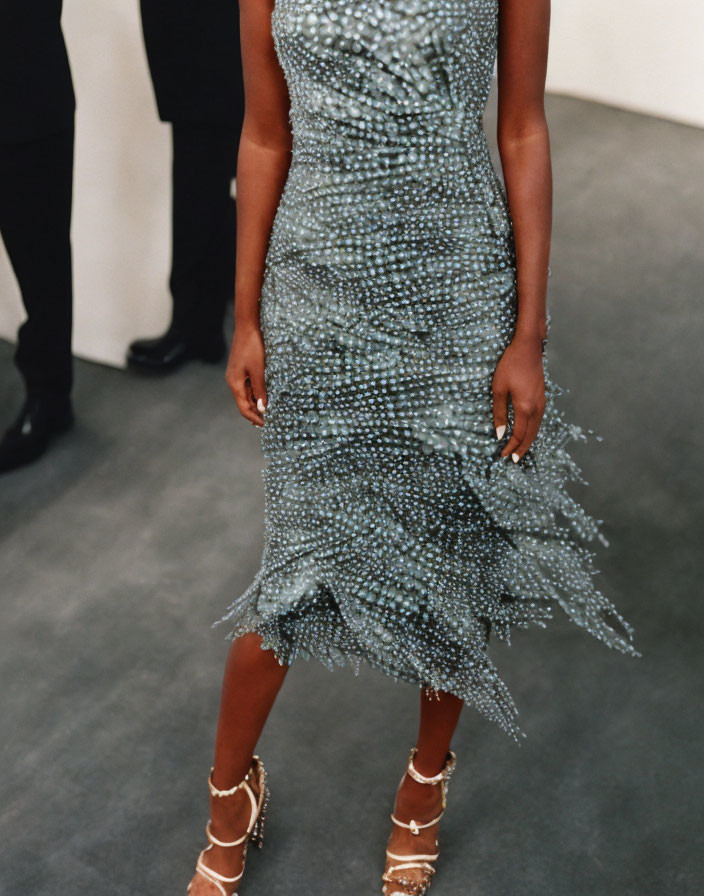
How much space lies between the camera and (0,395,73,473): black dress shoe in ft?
8.28

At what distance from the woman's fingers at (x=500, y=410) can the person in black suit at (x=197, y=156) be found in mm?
1430

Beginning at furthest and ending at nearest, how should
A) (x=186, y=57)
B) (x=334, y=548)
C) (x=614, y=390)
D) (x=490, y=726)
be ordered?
1. (x=614, y=390)
2. (x=186, y=57)
3. (x=490, y=726)
4. (x=334, y=548)

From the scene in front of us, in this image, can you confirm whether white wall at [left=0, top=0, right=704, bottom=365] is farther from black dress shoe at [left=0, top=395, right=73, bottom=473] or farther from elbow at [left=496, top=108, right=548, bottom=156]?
elbow at [left=496, top=108, right=548, bottom=156]

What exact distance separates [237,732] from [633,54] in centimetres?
362

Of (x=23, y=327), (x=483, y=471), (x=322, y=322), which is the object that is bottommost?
(x=23, y=327)

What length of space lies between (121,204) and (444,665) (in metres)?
1.66

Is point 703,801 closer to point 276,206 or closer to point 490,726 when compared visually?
point 490,726

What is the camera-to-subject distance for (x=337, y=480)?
142 cm

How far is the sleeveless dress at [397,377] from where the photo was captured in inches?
48.2

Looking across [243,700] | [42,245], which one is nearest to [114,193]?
[42,245]

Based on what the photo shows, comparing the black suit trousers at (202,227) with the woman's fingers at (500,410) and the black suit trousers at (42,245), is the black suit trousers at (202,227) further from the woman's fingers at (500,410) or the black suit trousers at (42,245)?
the woman's fingers at (500,410)

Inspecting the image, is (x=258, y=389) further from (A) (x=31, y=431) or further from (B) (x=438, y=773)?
(A) (x=31, y=431)

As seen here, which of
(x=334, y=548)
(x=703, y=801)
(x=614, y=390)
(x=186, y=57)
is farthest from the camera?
(x=614, y=390)

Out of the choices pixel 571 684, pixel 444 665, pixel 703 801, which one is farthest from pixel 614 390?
pixel 444 665
